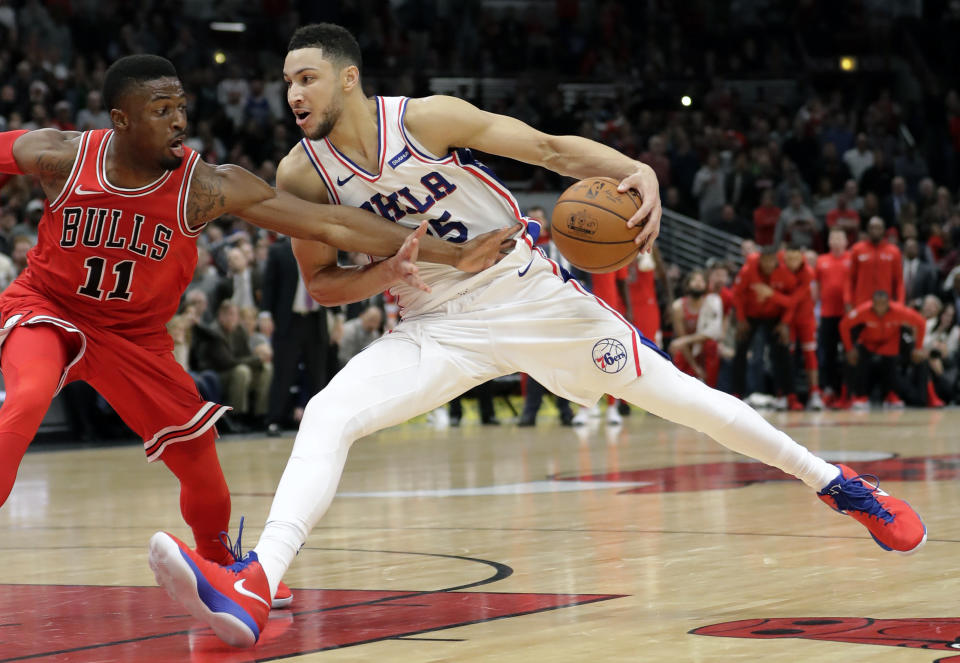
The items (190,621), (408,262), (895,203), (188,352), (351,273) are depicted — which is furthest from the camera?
(895,203)

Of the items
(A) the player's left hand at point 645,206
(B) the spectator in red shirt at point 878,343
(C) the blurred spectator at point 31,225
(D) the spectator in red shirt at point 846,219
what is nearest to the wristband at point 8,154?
(A) the player's left hand at point 645,206

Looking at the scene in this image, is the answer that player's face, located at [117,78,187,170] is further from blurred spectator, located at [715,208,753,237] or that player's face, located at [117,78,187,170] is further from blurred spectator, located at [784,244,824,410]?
blurred spectator, located at [715,208,753,237]

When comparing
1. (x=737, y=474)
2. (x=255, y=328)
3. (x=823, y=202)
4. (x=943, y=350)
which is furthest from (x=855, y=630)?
(x=823, y=202)

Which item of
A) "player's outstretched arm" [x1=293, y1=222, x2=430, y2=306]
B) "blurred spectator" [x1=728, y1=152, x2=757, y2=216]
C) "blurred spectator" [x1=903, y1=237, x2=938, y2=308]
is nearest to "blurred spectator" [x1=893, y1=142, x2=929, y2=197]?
"blurred spectator" [x1=728, y1=152, x2=757, y2=216]

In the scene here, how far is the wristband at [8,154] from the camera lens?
434cm

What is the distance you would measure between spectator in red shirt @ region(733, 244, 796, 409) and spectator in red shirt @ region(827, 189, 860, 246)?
4.15 metres

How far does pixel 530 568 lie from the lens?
16.0ft

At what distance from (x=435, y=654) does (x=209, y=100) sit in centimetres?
1577

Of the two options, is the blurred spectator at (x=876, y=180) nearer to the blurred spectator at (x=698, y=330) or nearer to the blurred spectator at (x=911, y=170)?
the blurred spectator at (x=911, y=170)

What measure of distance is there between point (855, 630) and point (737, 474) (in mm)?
4551

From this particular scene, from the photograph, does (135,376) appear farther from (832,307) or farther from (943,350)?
(943,350)

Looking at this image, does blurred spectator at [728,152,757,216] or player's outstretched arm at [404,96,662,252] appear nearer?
player's outstretched arm at [404,96,662,252]

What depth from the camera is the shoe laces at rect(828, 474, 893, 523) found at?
14.7ft

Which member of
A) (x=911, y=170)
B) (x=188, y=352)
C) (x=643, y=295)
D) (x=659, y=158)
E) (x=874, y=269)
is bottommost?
(x=188, y=352)
